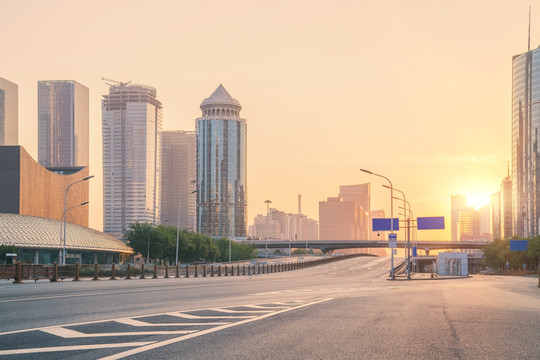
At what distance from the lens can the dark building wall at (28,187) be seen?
134250mm

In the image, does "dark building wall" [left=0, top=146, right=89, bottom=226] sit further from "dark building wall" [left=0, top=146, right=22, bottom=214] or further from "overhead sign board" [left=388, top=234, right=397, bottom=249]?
"overhead sign board" [left=388, top=234, right=397, bottom=249]

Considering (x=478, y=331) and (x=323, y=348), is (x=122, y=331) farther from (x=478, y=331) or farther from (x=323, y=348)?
(x=478, y=331)

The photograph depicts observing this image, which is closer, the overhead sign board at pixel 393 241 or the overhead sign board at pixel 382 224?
the overhead sign board at pixel 393 241

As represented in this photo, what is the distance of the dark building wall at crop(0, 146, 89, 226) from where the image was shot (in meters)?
134

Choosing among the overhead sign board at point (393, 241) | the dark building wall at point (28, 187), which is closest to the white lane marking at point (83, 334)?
the overhead sign board at point (393, 241)

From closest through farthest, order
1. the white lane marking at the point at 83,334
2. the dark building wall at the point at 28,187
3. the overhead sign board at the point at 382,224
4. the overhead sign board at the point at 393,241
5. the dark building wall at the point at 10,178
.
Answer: the white lane marking at the point at 83,334, the overhead sign board at the point at 393,241, the overhead sign board at the point at 382,224, the dark building wall at the point at 10,178, the dark building wall at the point at 28,187

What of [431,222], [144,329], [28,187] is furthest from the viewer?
[28,187]

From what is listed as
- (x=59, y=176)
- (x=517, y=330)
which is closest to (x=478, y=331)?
(x=517, y=330)

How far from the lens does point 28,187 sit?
456ft

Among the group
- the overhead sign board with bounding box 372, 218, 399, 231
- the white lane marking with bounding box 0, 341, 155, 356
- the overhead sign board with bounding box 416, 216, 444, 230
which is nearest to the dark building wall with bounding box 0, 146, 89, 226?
the overhead sign board with bounding box 372, 218, 399, 231

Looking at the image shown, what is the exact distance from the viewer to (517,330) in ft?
38.9

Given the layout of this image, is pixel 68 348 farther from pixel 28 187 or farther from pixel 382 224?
pixel 28 187

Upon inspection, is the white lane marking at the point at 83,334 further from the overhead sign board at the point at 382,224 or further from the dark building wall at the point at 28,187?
the dark building wall at the point at 28,187

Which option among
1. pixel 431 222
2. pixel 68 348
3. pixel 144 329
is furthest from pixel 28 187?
pixel 68 348
